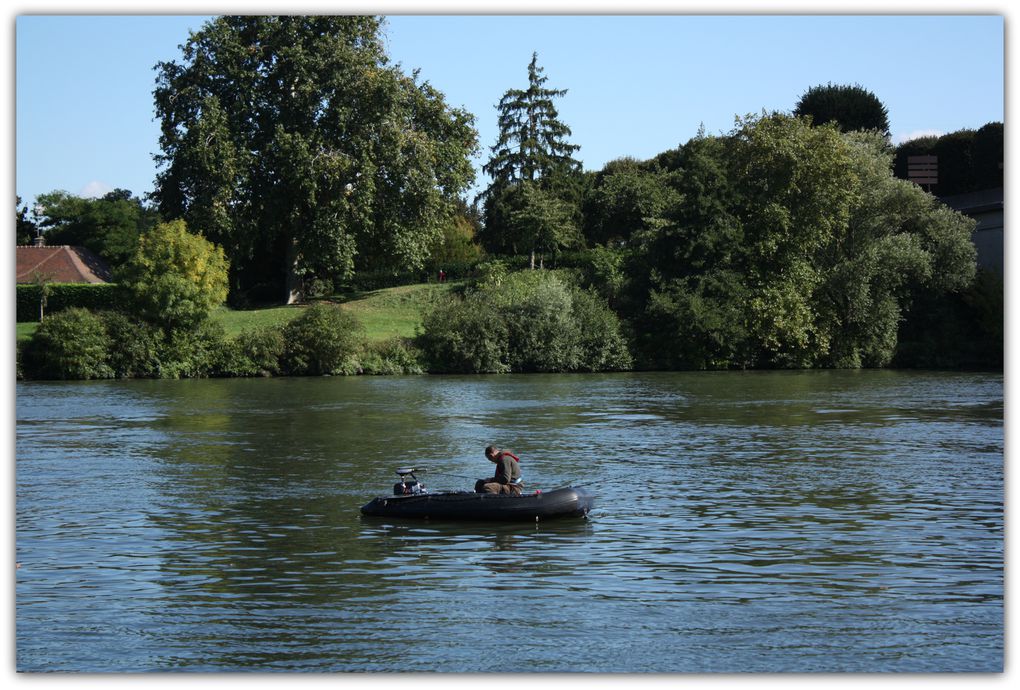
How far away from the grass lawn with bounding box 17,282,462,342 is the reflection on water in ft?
75.6

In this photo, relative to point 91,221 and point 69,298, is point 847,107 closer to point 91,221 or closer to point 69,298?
point 69,298

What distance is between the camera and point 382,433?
33.5m

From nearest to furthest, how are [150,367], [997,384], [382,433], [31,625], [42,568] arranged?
[31,625], [42,568], [382,433], [997,384], [150,367]

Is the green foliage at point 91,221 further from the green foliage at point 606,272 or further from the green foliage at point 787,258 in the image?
the green foliage at point 787,258

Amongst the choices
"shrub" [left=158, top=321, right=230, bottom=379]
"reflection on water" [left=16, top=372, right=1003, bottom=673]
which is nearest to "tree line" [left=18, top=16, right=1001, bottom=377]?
"shrub" [left=158, top=321, right=230, bottom=379]

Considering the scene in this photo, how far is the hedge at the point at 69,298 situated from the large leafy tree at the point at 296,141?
6.66 metres

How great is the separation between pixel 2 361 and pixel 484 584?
24.1 ft

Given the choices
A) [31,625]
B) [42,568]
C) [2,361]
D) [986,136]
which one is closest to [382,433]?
[42,568]

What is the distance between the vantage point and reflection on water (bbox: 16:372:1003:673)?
12648 millimetres

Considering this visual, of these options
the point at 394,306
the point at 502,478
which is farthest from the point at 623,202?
the point at 502,478

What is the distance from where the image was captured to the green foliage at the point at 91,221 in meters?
83.2

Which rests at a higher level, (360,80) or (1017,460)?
(360,80)

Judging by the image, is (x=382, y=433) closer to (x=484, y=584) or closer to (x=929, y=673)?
(x=484, y=584)

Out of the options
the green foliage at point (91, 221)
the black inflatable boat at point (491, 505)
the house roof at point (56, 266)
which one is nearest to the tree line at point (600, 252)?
the house roof at point (56, 266)
